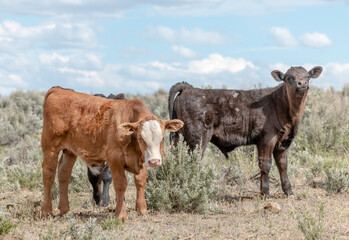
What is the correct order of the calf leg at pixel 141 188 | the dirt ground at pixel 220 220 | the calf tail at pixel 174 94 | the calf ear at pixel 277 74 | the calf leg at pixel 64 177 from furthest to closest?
the calf tail at pixel 174 94, the calf ear at pixel 277 74, the calf leg at pixel 64 177, the calf leg at pixel 141 188, the dirt ground at pixel 220 220

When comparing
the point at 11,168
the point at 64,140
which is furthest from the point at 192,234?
the point at 11,168

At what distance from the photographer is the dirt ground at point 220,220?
684 centimetres

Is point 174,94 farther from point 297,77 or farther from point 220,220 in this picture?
point 220,220

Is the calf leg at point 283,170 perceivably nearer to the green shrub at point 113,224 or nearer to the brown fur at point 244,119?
the brown fur at point 244,119

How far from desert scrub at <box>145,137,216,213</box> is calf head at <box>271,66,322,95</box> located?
2.45 metres

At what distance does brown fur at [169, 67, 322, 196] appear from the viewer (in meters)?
10.3

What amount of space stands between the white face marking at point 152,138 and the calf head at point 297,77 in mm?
3940

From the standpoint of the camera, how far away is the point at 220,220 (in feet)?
25.8

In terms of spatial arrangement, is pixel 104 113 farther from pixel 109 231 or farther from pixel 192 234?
pixel 192 234

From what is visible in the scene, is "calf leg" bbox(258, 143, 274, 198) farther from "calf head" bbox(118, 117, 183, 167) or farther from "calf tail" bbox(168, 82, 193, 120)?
"calf head" bbox(118, 117, 183, 167)

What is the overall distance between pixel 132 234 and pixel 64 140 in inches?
97.5

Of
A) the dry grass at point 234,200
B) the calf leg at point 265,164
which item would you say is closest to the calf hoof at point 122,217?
the dry grass at point 234,200

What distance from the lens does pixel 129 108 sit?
783 centimetres

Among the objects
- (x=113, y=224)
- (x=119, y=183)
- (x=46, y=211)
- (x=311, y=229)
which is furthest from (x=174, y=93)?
(x=311, y=229)
